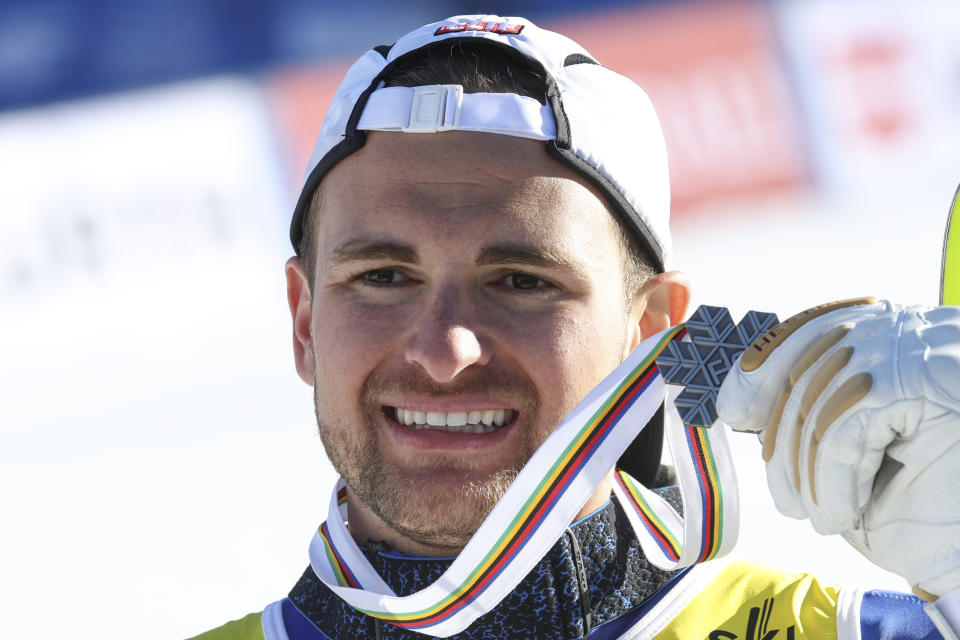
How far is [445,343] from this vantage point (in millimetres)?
1977

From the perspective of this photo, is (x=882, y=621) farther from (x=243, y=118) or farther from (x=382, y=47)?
(x=243, y=118)

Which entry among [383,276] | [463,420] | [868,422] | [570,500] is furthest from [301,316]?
[868,422]

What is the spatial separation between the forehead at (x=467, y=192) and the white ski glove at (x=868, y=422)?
69 cm

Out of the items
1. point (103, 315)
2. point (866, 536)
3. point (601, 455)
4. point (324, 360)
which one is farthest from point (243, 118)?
point (866, 536)

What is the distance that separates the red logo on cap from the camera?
233 cm

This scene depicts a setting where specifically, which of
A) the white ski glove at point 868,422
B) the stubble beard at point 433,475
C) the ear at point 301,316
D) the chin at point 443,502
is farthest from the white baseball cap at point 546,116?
the white ski glove at point 868,422

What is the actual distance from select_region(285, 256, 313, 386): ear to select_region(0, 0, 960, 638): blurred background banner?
2.02 m

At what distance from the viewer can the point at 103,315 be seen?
4.83 m

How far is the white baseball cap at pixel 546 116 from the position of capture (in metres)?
2.15

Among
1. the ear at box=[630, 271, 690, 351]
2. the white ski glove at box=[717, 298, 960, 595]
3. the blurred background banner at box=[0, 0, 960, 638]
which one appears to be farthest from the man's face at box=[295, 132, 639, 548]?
the blurred background banner at box=[0, 0, 960, 638]

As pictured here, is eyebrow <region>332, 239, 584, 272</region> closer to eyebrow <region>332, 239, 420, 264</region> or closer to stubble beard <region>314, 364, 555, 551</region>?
eyebrow <region>332, 239, 420, 264</region>

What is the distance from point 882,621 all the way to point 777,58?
12.4 ft

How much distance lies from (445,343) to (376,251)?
25 centimetres

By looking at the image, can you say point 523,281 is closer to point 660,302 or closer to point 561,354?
point 561,354
